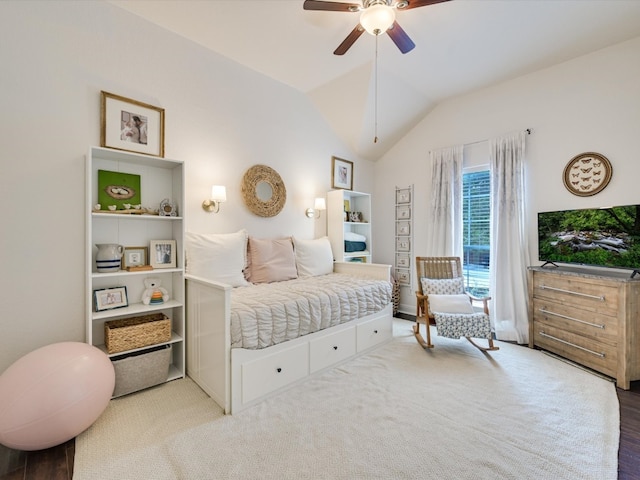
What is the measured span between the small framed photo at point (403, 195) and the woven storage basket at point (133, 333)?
11.4ft

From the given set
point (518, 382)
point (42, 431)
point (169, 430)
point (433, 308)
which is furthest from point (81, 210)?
point (518, 382)

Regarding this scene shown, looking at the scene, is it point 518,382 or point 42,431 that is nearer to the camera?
point 42,431

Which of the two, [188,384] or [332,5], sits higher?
[332,5]

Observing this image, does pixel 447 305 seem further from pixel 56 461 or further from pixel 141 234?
pixel 56 461

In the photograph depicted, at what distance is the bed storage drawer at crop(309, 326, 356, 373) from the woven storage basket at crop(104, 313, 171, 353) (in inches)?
45.2

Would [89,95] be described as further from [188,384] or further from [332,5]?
[188,384]

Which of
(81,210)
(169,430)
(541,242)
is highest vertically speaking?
(81,210)

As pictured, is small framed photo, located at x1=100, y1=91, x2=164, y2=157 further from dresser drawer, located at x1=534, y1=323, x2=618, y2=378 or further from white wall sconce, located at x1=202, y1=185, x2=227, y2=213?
dresser drawer, located at x1=534, y1=323, x2=618, y2=378

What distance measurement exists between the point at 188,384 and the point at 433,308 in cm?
235

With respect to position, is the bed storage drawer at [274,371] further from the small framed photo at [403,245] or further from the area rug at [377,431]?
the small framed photo at [403,245]

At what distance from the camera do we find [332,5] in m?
1.85

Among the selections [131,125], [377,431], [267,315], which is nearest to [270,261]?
[267,315]

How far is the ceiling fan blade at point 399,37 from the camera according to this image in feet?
6.52

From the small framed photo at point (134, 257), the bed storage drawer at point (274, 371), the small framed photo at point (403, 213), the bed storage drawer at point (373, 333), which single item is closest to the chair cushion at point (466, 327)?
the bed storage drawer at point (373, 333)
